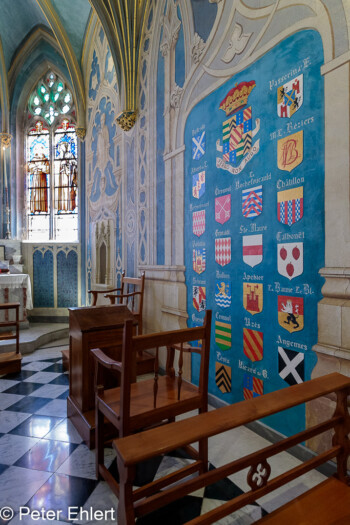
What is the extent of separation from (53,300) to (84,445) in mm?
5501

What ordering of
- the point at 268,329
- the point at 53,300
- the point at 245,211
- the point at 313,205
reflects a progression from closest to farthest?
the point at 313,205, the point at 268,329, the point at 245,211, the point at 53,300

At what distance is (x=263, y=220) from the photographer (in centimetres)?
277

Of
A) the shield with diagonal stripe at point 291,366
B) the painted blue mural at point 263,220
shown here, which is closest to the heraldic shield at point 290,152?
the painted blue mural at point 263,220

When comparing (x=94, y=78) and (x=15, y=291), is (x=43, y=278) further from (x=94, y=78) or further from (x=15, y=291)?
(x=94, y=78)

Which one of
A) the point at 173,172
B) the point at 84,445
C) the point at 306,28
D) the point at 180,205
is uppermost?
the point at 306,28

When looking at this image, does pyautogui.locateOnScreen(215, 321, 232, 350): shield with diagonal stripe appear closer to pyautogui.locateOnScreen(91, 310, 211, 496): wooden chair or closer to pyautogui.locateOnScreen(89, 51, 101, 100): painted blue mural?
pyautogui.locateOnScreen(91, 310, 211, 496): wooden chair

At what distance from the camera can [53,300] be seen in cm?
764

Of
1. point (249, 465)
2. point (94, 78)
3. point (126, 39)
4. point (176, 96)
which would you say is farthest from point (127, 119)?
point (249, 465)

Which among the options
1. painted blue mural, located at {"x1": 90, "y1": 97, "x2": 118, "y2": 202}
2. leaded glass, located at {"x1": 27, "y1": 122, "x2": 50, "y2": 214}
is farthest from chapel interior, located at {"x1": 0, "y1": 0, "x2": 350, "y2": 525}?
leaded glass, located at {"x1": 27, "y1": 122, "x2": 50, "y2": 214}

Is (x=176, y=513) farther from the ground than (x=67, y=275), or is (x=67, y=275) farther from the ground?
(x=67, y=275)

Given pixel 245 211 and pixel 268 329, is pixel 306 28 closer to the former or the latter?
pixel 245 211

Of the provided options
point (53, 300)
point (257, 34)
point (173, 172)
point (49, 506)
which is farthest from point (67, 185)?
point (49, 506)

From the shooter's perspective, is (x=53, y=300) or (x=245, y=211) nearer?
(x=245, y=211)

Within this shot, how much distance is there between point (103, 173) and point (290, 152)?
4757 millimetres
